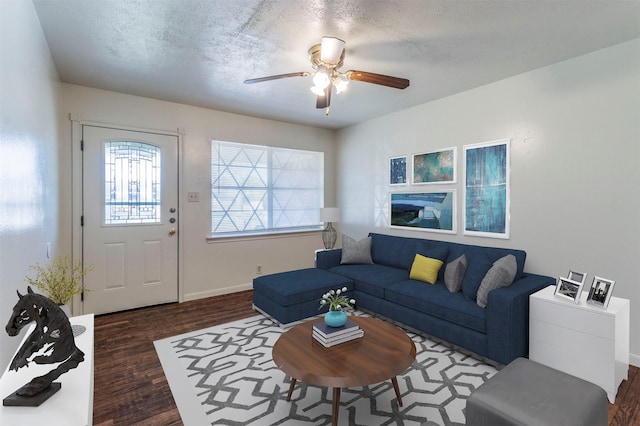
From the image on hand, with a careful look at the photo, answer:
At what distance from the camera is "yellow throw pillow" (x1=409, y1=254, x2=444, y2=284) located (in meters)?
3.31

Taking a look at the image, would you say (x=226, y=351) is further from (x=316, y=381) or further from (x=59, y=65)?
(x=59, y=65)

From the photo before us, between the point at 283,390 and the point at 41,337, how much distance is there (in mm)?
1486

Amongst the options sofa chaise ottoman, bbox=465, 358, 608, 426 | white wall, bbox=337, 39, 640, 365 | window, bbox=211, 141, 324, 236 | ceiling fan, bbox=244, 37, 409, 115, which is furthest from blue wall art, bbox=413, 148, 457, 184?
sofa chaise ottoman, bbox=465, 358, 608, 426

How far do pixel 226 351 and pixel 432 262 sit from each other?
220 cm

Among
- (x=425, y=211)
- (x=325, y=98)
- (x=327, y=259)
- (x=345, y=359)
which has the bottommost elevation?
(x=345, y=359)

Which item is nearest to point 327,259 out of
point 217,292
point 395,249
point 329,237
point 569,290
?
point 395,249

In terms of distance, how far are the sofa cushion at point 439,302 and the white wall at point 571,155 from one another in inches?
35.1

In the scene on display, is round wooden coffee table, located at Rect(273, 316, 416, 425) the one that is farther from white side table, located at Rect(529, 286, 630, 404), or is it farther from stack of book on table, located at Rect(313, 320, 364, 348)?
white side table, located at Rect(529, 286, 630, 404)

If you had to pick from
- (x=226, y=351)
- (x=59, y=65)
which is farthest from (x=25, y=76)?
(x=226, y=351)

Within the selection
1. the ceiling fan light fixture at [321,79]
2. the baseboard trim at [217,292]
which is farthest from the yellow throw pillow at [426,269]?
the baseboard trim at [217,292]

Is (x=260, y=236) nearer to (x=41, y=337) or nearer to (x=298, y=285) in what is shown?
(x=298, y=285)

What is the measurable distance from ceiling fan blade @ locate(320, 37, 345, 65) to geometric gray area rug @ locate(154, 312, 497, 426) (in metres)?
2.30

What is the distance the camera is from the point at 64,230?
340cm

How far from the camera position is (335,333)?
2.08m
